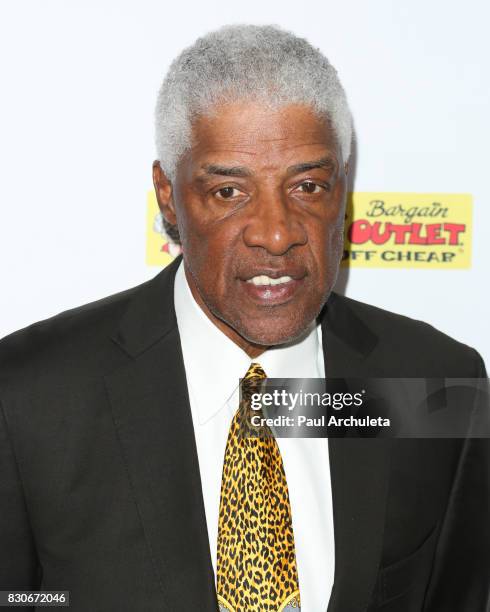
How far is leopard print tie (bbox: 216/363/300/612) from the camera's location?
1645 mm

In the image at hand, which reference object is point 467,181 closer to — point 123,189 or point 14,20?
point 123,189

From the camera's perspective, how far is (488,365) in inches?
92.5

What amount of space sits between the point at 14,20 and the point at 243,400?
3.90 ft

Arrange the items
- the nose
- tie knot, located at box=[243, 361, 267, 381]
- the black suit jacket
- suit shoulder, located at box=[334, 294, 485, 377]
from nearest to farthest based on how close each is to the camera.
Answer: the nose → the black suit jacket → tie knot, located at box=[243, 361, 267, 381] → suit shoulder, located at box=[334, 294, 485, 377]

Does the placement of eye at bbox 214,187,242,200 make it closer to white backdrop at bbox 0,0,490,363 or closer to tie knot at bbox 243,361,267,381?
tie knot at bbox 243,361,267,381

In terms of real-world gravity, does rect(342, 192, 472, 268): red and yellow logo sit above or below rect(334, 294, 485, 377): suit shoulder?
above

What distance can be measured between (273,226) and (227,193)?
13 cm

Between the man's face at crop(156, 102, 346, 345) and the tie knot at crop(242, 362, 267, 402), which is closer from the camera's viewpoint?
the man's face at crop(156, 102, 346, 345)

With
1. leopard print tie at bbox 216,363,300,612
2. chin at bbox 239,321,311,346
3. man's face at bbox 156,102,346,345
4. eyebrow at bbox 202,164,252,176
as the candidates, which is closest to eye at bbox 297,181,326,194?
man's face at bbox 156,102,346,345

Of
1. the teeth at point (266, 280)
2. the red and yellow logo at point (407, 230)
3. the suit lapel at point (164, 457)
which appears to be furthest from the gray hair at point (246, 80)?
the red and yellow logo at point (407, 230)

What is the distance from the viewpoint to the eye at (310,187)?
1.65m

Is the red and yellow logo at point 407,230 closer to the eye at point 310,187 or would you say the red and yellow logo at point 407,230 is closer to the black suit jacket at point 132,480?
the black suit jacket at point 132,480

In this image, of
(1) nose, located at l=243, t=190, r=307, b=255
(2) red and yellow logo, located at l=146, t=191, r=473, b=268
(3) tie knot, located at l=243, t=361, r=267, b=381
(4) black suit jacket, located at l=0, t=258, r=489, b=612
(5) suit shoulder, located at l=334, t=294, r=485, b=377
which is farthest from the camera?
(2) red and yellow logo, located at l=146, t=191, r=473, b=268

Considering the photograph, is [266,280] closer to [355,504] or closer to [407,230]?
[355,504]
